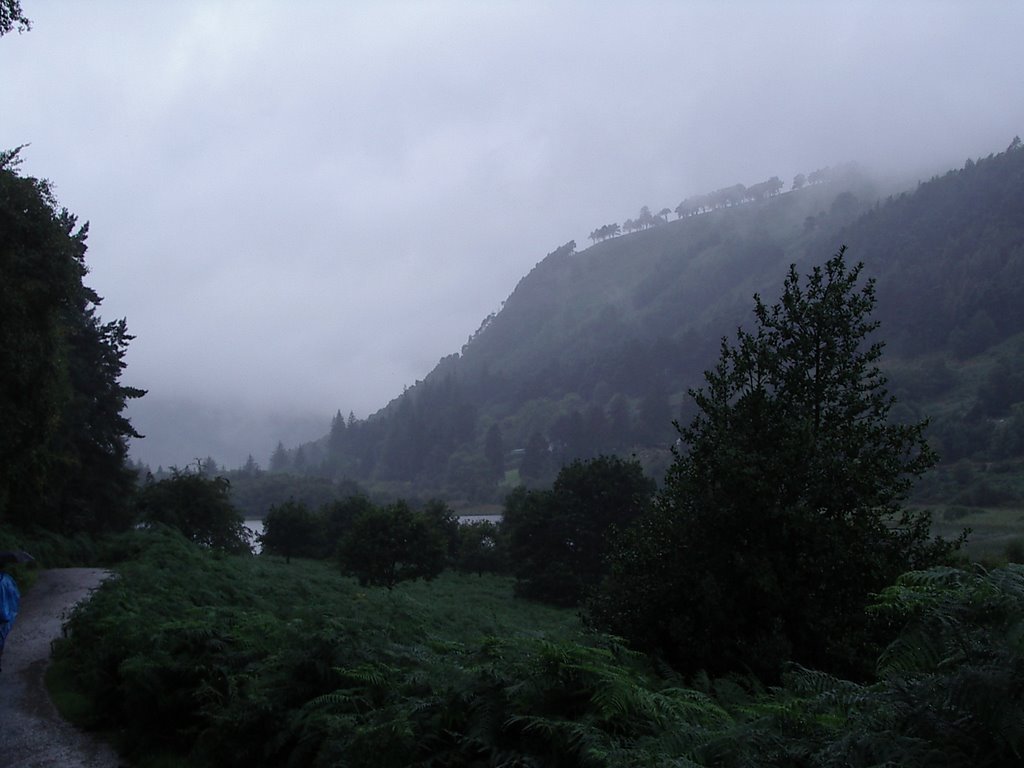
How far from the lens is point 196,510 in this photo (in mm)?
40625

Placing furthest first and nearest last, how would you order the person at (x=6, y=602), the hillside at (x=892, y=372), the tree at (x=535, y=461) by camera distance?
the tree at (x=535, y=461), the hillside at (x=892, y=372), the person at (x=6, y=602)

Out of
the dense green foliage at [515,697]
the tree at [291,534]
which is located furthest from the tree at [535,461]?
the dense green foliage at [515,697]

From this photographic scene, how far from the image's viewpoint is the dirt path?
25.5ft

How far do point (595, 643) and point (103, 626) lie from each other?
714 centimetres

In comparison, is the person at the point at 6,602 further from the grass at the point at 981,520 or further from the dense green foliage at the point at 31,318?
the grass at the point at 981,520

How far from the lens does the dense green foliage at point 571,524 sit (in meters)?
44.3

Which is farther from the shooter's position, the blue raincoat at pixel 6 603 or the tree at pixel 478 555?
the tree at pixel 478 555

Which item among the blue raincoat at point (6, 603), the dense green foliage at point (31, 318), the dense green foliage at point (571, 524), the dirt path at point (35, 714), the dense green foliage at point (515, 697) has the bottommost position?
the dense green foliage at point (571, 524)

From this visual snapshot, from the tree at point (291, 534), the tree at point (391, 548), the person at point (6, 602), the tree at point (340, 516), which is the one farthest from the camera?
the tree at point (340, 516)

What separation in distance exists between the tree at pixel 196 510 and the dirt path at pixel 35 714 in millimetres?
24859

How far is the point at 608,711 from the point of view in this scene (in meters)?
4.82

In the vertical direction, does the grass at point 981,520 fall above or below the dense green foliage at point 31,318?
below

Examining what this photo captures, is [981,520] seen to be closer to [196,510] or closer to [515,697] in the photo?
[196,510]

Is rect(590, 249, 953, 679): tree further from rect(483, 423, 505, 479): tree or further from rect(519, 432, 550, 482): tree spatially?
rect(483, 423, 505, 479): tree
